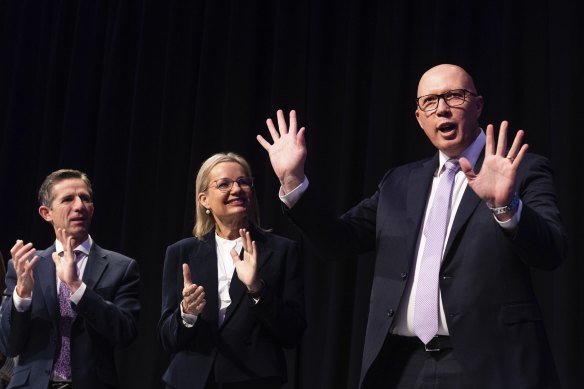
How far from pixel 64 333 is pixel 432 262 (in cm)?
165

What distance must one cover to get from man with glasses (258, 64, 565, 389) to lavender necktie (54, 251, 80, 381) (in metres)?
1.35

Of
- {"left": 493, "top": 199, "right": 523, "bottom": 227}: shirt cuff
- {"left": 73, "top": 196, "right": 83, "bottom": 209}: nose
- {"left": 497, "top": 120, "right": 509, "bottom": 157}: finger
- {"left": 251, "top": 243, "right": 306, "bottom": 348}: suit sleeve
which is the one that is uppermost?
{"left": 497, "top": 120, "right": 509, "bottom": 157}: finger

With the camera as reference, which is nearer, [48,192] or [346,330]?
[48,192]

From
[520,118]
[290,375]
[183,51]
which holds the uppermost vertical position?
[183,51]

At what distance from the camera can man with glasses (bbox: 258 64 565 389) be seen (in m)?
2.06

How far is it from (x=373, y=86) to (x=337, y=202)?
0.62 meters

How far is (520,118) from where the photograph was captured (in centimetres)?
400

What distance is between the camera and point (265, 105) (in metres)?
4.78

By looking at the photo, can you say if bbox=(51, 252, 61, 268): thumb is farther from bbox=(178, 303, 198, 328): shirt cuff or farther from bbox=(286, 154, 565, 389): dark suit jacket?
bbox=(286, 154, 565, 389): dark suit jacket

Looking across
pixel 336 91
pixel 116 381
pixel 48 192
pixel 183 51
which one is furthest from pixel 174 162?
pixel 116 381

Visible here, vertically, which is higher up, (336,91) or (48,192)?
(336,91)

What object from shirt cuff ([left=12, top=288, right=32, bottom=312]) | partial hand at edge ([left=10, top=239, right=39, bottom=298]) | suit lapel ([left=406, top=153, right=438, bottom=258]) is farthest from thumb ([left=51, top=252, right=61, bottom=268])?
suit lapel ([left=406, top=153, right=438, bottom=258])

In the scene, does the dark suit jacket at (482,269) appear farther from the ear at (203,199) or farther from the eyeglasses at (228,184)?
the ear at (203,199)

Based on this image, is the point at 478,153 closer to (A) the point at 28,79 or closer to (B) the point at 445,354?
(B) the point at 445,354
